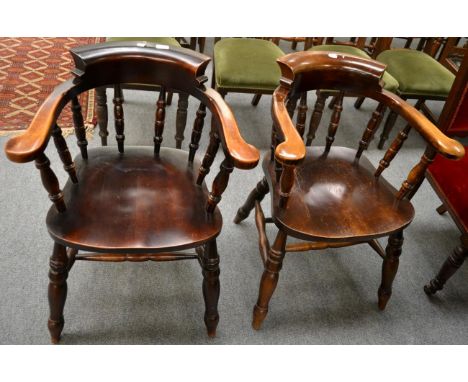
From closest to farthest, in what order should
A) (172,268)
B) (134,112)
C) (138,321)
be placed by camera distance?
(138,321), (172,268), (134,112)

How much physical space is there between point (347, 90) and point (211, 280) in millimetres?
852

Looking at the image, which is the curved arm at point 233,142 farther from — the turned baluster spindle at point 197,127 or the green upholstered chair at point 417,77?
the green upholstered chair at point 417,77

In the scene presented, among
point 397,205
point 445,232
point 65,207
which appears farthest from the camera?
point 445,232

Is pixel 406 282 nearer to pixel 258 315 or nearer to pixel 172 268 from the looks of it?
pixel 258 315

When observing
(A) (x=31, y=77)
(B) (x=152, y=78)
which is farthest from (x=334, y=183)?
(A) (x=31, y=77)

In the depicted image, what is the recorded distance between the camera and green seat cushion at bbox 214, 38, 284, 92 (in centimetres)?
212

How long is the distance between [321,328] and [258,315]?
0.28 metres

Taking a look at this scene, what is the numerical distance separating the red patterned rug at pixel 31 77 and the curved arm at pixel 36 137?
140 centimetres

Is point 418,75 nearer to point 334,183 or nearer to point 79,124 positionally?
point 334,183

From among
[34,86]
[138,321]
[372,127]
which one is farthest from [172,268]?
[34,86]

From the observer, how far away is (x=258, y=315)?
1.51m

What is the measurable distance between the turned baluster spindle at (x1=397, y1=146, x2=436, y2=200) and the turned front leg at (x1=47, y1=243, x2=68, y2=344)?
1140 mm

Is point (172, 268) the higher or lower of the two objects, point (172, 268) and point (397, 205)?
the lower

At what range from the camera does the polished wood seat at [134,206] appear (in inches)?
45.3
